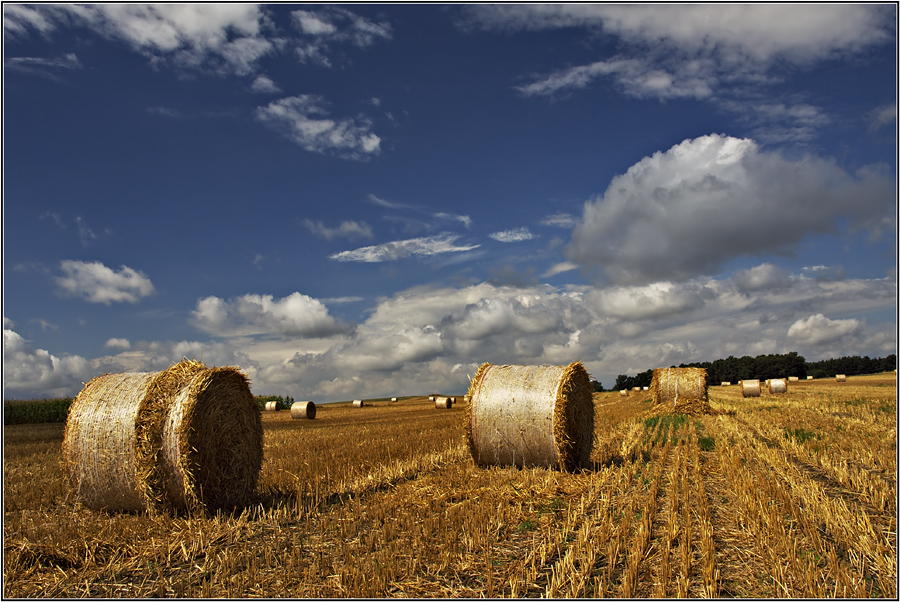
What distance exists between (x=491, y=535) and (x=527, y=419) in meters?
4.17

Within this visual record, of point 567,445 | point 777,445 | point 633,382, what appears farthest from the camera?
point 633,382

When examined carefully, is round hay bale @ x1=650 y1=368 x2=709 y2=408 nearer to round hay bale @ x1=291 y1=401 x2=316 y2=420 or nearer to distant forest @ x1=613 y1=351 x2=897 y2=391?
round hay bale @ x1=291 y1=401 x2=316 y2=420

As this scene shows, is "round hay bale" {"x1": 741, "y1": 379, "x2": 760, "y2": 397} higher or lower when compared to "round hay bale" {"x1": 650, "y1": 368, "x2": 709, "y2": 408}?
lower

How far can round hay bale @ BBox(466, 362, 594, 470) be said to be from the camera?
384 inches

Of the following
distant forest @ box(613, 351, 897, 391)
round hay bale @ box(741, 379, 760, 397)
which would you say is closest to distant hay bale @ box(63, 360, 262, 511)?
round hay bale @ box(741, 379, 760, 397)

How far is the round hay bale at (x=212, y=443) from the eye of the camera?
716 cm

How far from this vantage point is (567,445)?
976 centimetres

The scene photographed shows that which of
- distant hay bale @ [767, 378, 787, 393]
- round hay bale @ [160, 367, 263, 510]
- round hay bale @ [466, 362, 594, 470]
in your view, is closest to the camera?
round hay bale @ [160, 367, 263, 510]

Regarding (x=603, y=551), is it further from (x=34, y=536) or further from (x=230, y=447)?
(x=34, y=536)

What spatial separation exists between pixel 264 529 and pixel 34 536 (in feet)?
7.89

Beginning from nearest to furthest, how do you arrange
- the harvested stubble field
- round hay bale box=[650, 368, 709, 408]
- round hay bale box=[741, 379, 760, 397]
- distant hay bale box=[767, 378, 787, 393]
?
the harvested stubble field → round hay bale box=[650, 368, 709, 408] → round hay bale box=[741, 379, 760, 397] → distant hay bale box=[767, 378, 787, 393]

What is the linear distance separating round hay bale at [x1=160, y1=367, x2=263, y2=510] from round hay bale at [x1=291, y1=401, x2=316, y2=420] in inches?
881

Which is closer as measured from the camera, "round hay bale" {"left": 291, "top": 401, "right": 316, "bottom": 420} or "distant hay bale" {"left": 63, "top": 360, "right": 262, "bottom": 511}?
"distant hay bale" {"left": 63, "top": 360, "right": 262, "bottom": 511}

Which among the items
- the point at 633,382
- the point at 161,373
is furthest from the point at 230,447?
the point at 633,382
